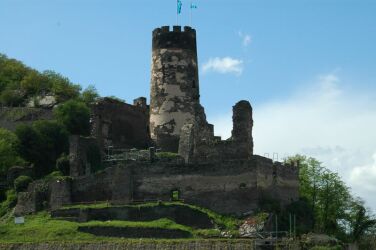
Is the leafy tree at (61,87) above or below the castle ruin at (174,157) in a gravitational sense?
above

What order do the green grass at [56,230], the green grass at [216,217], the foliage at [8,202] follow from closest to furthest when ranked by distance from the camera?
1. the green grass at [56,230]
2. the green grass at [216,217]
3. the foliage at [8,202]

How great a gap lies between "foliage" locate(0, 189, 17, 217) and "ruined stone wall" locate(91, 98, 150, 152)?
6499 mm

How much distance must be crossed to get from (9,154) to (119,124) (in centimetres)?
754

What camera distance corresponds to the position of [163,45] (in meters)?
61.2

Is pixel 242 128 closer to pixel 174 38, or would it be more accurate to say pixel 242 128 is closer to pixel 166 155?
pixel 166 155

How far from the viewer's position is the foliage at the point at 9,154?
61438 mm

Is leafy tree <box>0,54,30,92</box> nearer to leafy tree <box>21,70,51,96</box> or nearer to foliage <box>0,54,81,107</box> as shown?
foliage <box>0,54,81,107</box>

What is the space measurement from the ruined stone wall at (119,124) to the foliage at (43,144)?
8.10ft

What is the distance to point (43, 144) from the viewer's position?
2436 inches

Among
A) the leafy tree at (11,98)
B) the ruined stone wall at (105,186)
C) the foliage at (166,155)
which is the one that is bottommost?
the ruined stone wall at (105,186)

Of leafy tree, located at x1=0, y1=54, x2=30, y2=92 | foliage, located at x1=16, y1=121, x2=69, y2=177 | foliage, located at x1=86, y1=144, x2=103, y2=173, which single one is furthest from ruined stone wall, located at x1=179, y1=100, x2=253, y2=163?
leafy tree, located at x1=0, y1=54, x2=30, y2=92

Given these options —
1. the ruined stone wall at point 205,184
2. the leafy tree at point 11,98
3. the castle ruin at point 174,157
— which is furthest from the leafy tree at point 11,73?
the ruined stone wall at point 205,184

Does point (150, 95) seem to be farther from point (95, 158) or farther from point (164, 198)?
point (164, 198)

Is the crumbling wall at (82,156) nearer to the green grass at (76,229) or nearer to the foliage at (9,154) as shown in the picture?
the foliage at (9,154)
